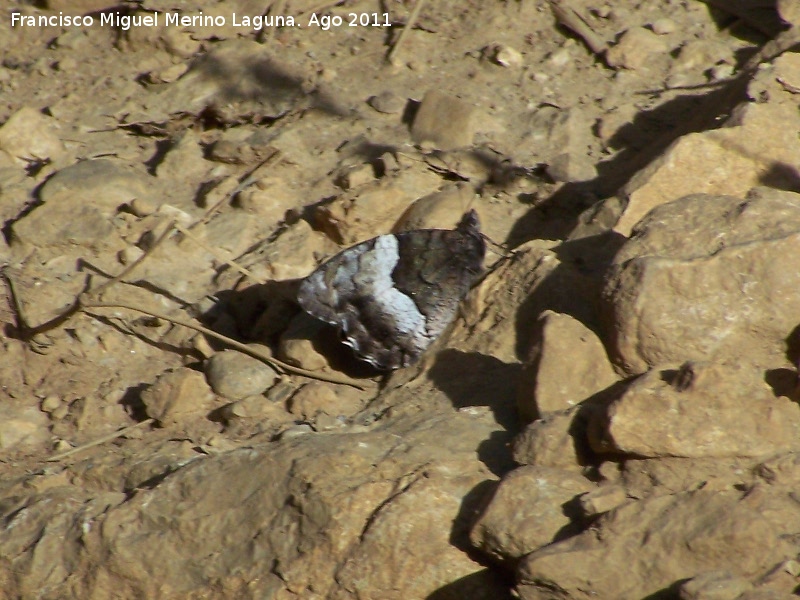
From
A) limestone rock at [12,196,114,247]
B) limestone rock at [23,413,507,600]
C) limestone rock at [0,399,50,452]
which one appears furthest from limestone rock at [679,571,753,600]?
limestone rock at [12,196,114,247]

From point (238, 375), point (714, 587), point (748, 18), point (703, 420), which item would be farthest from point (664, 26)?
point (714, 587)

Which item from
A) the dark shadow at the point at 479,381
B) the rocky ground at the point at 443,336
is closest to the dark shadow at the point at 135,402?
the rocky ground at the point at 443,336

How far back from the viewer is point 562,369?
2285 mm

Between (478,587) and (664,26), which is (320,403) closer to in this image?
(478,587)

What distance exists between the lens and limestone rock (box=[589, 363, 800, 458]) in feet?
6.41

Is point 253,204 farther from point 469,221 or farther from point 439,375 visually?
point 439,375

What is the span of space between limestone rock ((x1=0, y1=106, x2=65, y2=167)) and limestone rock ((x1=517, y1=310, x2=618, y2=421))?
2770 mm

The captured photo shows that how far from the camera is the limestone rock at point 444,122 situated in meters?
3.83

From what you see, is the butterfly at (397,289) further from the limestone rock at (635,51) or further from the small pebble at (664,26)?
Result: the small pebble at (664,26)

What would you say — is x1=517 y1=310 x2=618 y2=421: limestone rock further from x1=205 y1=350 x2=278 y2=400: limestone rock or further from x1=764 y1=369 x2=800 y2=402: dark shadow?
x1=205 y1=350 x2=278 y2=400: limestone rock

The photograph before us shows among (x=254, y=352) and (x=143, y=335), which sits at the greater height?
(x=254, y=352)

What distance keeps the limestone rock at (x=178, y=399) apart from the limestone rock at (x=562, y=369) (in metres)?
1.14

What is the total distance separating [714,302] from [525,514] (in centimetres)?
73

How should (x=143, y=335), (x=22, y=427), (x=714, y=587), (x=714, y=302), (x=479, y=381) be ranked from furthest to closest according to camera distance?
(x=143, y=335) → (x=22, y=427) → (x=479, y=381) → (x=714, y=302) → (x=714, y=587)
